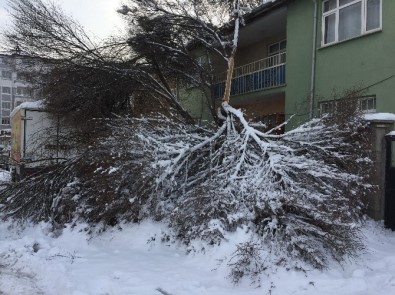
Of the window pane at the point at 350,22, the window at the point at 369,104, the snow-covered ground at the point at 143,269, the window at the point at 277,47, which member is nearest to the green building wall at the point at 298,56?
the window pane at the point at 350,22

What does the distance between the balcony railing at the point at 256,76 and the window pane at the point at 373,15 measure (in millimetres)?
4080

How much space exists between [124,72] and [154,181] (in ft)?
15.7

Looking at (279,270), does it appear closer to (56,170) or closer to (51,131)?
(56,170)

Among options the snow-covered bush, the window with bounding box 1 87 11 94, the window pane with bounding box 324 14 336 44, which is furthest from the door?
the window with bounding box 1 87 11 94

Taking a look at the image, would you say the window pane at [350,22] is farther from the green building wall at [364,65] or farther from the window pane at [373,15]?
the window pane at [373,15]

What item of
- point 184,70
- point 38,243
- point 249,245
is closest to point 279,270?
point 249,245

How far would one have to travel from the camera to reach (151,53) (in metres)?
12.8

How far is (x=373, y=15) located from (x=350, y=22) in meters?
0.94

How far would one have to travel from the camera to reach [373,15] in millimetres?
12391

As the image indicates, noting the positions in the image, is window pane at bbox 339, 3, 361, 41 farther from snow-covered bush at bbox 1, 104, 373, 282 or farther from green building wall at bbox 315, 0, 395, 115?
snow-covered bush at bbox 1, 104, 373, 282

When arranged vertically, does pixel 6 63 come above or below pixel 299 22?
below

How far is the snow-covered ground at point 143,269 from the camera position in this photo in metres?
5.34

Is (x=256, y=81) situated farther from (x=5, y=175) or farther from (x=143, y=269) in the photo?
(x=143, y=269)

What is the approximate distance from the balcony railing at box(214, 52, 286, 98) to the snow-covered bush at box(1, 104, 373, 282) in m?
6.95
